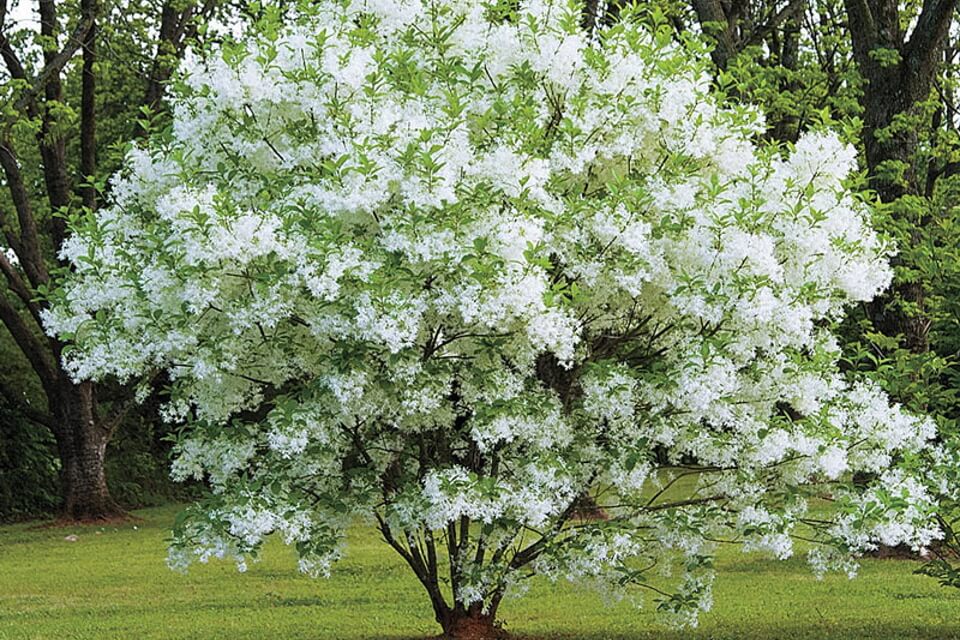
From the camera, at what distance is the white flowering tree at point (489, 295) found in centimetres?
639

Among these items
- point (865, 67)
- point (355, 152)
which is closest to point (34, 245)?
point (865, 67)

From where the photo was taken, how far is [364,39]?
723 cm

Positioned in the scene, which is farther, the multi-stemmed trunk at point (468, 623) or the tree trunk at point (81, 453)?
the tree trunk at point (81, 453)

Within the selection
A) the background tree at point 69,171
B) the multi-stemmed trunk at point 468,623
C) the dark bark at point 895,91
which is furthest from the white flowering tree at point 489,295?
the background tree at point 69,171

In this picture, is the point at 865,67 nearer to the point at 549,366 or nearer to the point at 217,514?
the point at 549,366

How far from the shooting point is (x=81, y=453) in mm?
19766

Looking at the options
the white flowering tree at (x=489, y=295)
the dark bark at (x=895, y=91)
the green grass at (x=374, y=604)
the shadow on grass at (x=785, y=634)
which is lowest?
the shadow on grass at (x=785, y=634)

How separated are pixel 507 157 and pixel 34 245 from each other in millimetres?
14719

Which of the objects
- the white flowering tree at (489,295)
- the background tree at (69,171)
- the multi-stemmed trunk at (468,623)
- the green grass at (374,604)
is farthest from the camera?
the background tree at (69,171)

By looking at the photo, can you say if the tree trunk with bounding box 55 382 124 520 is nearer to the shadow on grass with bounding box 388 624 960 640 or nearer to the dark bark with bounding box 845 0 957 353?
the shadow on grass with bounding box 388 624 960 640

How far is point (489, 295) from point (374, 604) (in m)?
6.13

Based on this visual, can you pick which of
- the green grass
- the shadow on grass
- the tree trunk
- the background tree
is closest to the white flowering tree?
the shadow on grass

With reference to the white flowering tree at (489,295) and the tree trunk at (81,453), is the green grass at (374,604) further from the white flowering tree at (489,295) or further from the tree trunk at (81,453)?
the tree trunk at (81,453)

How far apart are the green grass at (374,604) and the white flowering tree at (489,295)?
1813 mm
